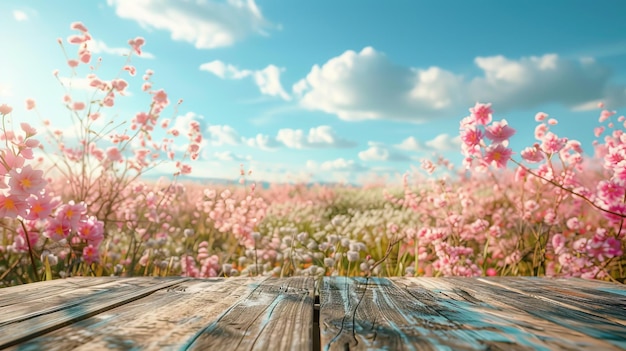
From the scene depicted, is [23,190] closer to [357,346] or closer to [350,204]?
[357,346]

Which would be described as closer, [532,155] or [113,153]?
[532,155]

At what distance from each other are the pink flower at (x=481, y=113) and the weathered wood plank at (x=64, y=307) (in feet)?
5.75

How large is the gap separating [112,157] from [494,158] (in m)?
3.03

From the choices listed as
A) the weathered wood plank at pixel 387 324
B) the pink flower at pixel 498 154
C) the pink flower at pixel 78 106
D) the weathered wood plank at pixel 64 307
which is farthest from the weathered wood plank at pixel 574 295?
the pink flower at pixel 78 106

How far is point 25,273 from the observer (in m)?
3.60

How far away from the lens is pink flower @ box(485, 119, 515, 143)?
255 centimetres

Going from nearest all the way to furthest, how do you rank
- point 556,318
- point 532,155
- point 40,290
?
point 556,318 < point 40,290 < point 532,155

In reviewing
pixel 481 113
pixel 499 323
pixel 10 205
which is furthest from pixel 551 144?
pixel 10 205

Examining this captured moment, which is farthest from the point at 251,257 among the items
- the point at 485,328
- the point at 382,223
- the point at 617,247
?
the point at 485,328

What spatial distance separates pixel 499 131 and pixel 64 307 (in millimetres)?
2159

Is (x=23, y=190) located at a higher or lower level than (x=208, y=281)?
higher

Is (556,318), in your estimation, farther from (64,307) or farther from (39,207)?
(39,207)

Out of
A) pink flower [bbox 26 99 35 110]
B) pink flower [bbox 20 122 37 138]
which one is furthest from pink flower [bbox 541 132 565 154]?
pink flower [bbox 26 99 35 110]

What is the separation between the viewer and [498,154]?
8.61ft
